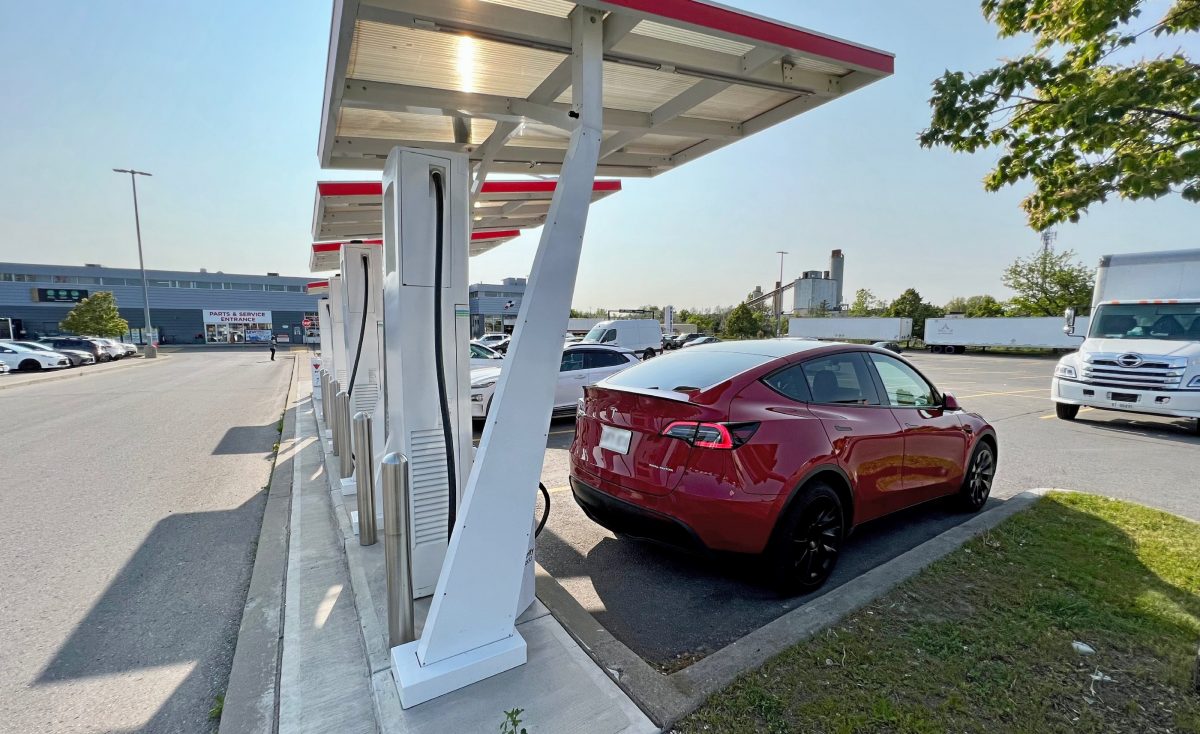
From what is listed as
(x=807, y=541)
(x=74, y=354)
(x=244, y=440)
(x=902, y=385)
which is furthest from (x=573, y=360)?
(x=74, y=354)

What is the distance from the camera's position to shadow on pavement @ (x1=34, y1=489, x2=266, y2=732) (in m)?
2.69

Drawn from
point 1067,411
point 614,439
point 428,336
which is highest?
point 428,336

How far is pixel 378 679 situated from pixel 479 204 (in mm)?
4715

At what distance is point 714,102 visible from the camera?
364 cm

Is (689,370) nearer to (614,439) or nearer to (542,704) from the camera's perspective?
(614,439)

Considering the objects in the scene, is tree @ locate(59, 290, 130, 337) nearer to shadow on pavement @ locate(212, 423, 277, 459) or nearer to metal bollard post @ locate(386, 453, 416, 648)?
shadow on pavement @ locate(212, 423, 277, 459)

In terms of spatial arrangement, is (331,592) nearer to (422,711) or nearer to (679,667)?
(422,711)

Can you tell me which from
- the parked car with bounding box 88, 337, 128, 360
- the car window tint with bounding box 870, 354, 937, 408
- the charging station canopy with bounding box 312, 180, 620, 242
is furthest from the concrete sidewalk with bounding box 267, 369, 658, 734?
the parked car with bounding box 88, 337, 128, 360

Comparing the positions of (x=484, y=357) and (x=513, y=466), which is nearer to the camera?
(x=513, y=466)

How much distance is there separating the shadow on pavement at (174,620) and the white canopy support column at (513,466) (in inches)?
46.0

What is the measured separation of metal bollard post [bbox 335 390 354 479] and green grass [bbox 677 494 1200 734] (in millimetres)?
4540

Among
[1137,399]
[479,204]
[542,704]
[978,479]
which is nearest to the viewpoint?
[542,704]

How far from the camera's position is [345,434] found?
577cm

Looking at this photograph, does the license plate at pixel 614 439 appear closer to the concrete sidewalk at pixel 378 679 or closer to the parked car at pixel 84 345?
the concrete sidewalk at pixel 378 679
